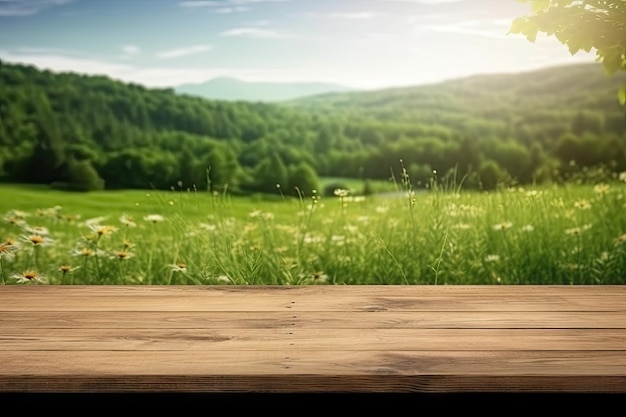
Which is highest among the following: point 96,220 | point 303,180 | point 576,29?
point 576,29

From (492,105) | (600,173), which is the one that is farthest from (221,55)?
(600,173)

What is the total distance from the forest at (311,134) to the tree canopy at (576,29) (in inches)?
39.1

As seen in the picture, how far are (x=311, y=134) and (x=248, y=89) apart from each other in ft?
1.33

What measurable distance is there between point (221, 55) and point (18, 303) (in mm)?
1959

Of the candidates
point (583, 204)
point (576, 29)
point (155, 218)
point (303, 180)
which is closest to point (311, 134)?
point (303, 180)

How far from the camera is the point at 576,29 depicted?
3.02 meters

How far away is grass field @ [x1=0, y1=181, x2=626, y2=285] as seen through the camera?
3637 mm

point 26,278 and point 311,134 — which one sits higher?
point 311,134

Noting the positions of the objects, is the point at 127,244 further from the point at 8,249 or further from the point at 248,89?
the point at 248,89

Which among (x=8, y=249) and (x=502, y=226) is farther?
(x=502, y=226)

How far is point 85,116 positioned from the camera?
4.14 metres
